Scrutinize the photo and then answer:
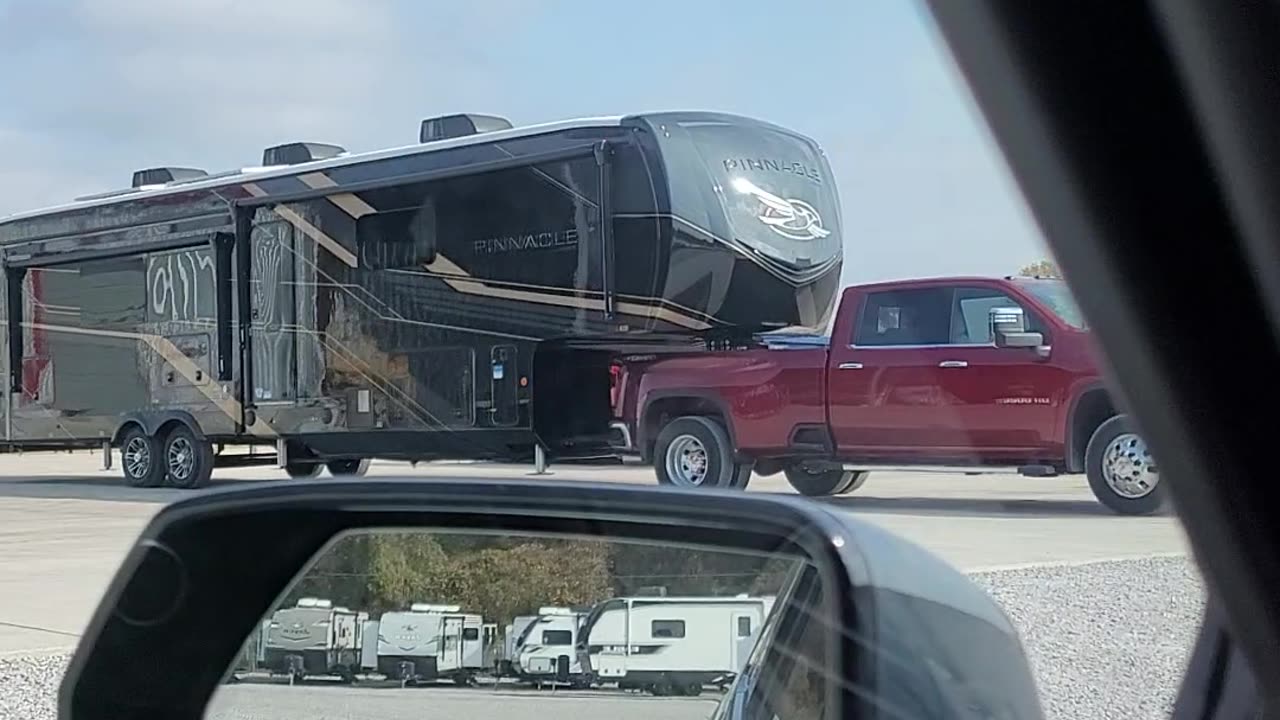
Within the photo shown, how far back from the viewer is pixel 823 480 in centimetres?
1205

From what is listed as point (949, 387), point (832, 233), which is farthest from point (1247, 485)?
point (832, 233)

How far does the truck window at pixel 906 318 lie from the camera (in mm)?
11352

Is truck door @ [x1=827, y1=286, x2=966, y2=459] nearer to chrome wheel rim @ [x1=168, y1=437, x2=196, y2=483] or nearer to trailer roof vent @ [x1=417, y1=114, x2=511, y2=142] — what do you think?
trailer roof vent @ [x1=417, y1=114, x2=511, y2=142]

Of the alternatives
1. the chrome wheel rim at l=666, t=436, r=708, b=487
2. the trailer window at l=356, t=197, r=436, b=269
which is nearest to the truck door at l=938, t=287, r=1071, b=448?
the chrome wheel rim at l=666, t=436, r=708, b=487

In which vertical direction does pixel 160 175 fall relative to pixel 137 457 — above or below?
above

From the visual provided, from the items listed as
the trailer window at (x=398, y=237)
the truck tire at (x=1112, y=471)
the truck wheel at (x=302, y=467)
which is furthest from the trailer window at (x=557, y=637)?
the truck wheel at (x=302, y=467)

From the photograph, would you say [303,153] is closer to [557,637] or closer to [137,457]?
[137,457]

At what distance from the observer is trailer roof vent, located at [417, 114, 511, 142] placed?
15523mm

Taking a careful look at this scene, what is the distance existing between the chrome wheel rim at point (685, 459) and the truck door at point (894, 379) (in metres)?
1.43

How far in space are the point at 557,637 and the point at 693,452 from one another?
1055 cm

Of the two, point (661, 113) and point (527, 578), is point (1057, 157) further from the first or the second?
point (661, 113)

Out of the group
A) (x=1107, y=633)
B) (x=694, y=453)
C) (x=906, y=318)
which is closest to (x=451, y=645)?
(x=1107, y=633)

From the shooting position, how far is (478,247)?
15.0 metres

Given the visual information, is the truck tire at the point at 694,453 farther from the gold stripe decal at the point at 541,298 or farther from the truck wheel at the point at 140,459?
the truck wheel at the point at 140,459
